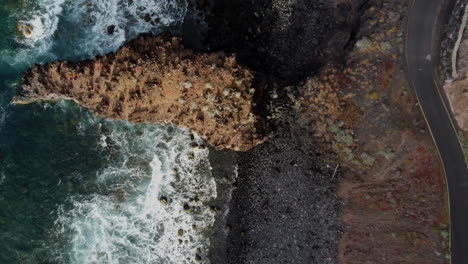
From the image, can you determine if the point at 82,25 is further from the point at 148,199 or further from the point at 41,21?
the point at 148,199

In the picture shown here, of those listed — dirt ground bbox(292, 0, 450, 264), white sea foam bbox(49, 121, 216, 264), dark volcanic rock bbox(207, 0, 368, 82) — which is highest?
dark volcanic rock bbox(207, 0, 368, 82)

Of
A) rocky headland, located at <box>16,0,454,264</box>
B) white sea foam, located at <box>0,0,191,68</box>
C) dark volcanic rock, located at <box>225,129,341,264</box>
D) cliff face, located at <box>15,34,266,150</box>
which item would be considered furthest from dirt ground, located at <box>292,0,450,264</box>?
white sea foam, located at <box>0,0,191,68</box>

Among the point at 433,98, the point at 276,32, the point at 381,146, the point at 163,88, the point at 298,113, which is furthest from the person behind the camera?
the point at 276,32

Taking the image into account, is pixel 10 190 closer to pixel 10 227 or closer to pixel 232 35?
pixel 10 227

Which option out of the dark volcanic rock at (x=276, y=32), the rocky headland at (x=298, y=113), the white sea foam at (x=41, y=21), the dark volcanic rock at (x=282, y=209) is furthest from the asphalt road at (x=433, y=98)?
the white sea foam at (x=41, y=21)

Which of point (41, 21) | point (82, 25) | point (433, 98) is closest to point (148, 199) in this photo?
point (82, 25)

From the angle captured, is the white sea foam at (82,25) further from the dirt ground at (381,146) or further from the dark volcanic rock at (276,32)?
the dirt ground at (381,146)

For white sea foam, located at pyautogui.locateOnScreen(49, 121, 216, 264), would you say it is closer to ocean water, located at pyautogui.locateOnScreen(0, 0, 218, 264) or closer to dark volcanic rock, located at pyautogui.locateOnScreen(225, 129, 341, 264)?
ocean water, located at pyautogui.locateOnScreen(0, 0, 218, 264)
